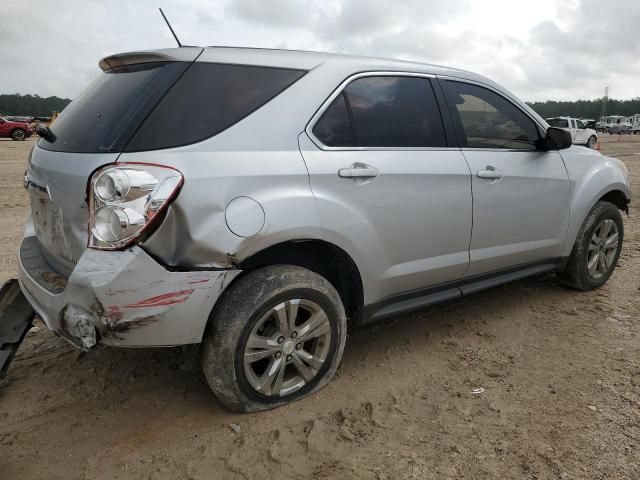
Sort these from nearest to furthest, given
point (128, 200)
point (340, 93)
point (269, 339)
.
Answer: point (128, 200)
point (269, 339)
point (340, 93)

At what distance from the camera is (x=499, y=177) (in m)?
3.28

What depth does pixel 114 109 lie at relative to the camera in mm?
2375

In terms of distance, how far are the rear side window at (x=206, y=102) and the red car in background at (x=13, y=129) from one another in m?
29.4

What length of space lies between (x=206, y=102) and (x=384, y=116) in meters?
1.04

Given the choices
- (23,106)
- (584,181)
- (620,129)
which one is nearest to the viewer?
(584,181)

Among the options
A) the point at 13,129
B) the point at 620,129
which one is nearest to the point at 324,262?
the point at 13,129

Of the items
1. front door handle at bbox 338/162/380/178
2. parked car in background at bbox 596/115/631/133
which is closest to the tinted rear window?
front door handle at bbox 338/162/380/178

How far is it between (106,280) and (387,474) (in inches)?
55.7

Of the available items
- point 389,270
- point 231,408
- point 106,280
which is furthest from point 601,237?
point 106,280

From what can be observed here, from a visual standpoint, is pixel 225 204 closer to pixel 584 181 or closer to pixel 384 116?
pixel 384 116

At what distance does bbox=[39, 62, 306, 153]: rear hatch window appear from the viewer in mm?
2229

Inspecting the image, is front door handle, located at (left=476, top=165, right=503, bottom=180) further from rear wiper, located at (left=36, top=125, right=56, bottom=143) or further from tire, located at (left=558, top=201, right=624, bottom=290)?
rear wiper, located at (left=36, top=125, right=56, bottom=143)

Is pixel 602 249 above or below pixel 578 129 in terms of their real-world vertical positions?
below

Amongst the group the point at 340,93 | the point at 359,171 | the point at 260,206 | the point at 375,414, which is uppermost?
the point at 340,93
